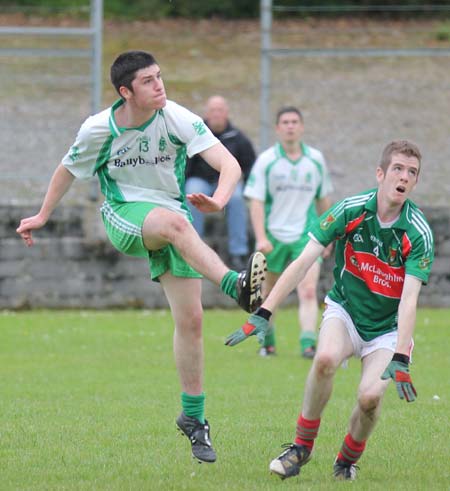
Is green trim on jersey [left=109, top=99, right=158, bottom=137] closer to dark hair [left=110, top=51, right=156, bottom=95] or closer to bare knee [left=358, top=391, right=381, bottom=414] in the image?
dark hair [left=110, top=51, right=156, bottom=95]

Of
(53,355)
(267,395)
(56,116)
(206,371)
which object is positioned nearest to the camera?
(267,395)

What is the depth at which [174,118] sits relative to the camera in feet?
23.1

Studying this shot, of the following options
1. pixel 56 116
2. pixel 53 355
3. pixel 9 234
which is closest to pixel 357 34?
pixel 56 116

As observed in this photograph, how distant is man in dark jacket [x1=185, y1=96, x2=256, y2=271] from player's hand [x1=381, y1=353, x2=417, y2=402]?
880cm

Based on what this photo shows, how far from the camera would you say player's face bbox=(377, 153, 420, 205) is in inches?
252

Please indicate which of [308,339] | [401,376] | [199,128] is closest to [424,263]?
[401,376]

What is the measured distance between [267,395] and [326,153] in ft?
26.0

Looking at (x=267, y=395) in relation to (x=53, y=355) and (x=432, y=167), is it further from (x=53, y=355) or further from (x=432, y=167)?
(x=432, y=167)

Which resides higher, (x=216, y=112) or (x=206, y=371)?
(x=216, y=112)

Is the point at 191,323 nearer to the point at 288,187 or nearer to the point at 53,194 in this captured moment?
the point at 53,194

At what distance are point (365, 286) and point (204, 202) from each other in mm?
1048

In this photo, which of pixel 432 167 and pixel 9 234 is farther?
pixel 432 167

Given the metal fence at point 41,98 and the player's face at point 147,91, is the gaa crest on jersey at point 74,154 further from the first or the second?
the metal fence at point 41,98

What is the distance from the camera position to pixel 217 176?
14.9m
